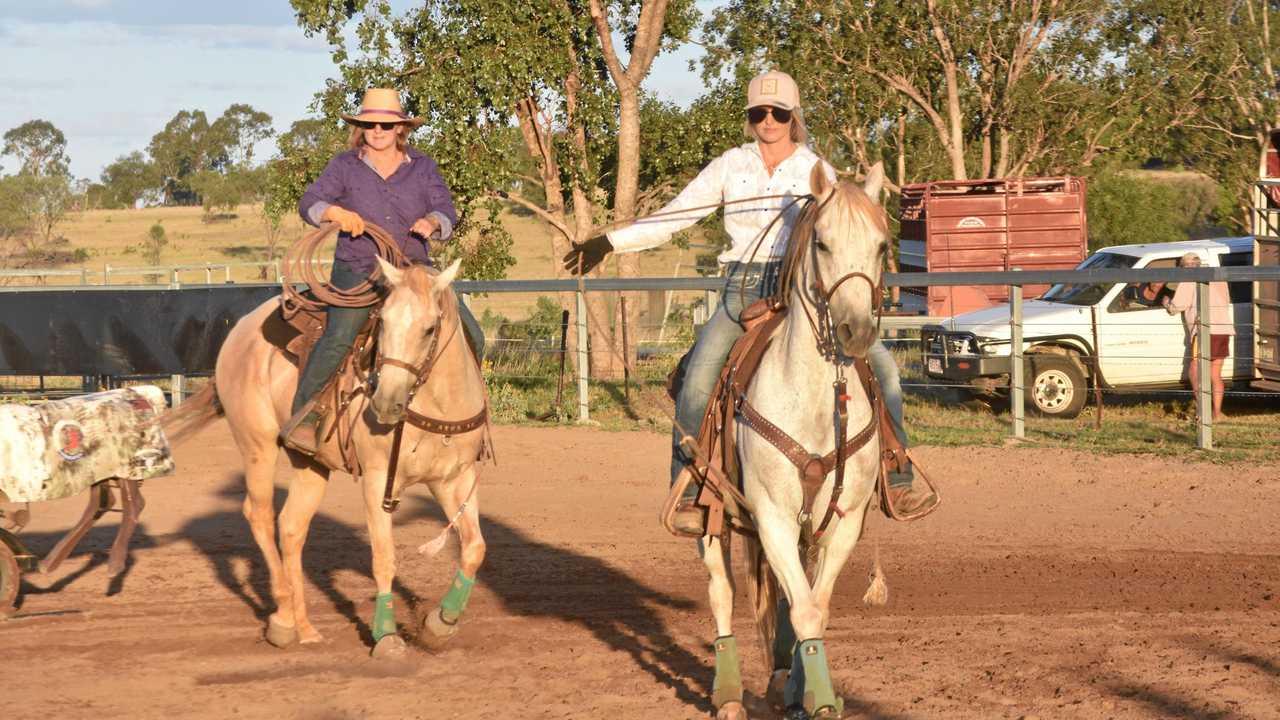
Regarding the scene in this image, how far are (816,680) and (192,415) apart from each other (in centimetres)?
477

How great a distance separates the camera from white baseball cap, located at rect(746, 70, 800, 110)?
5.74 metres

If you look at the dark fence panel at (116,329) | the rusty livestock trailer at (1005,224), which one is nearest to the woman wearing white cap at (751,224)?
the dark fence panel at (116,329)

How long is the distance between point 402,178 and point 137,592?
3.37 metres

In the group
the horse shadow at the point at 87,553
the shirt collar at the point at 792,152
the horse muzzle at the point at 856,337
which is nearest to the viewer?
the horse muzzle at the point at 856,337

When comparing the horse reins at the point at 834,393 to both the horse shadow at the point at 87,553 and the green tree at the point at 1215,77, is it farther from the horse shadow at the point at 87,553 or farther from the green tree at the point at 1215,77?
the green tree at the point at 1215,77

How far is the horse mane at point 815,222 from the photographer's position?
189 inches

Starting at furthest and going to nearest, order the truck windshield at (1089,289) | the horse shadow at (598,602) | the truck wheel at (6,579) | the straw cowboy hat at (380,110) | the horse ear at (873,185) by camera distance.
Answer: the truck windshield at (1089,289), the truck wheel at (6,579), the straw cowboy hat at (380,110), the horse shadow at (598,602), the horse ear at (873,185)

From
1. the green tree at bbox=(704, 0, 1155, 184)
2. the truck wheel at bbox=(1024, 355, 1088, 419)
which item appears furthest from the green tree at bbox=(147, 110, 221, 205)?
the truck wheel at bbox=(1024, 355, 1088, 419)

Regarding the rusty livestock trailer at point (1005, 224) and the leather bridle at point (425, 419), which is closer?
the leather bridle at point (425, 419)

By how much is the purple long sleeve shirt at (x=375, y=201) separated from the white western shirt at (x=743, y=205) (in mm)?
1425

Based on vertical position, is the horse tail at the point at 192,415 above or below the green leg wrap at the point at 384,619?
above

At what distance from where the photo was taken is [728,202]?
19.3 ft

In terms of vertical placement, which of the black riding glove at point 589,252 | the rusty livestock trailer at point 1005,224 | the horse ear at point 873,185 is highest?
the rusty livestock trailer at point 1005,224

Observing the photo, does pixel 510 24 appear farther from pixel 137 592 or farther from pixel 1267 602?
pixel 1267 602
